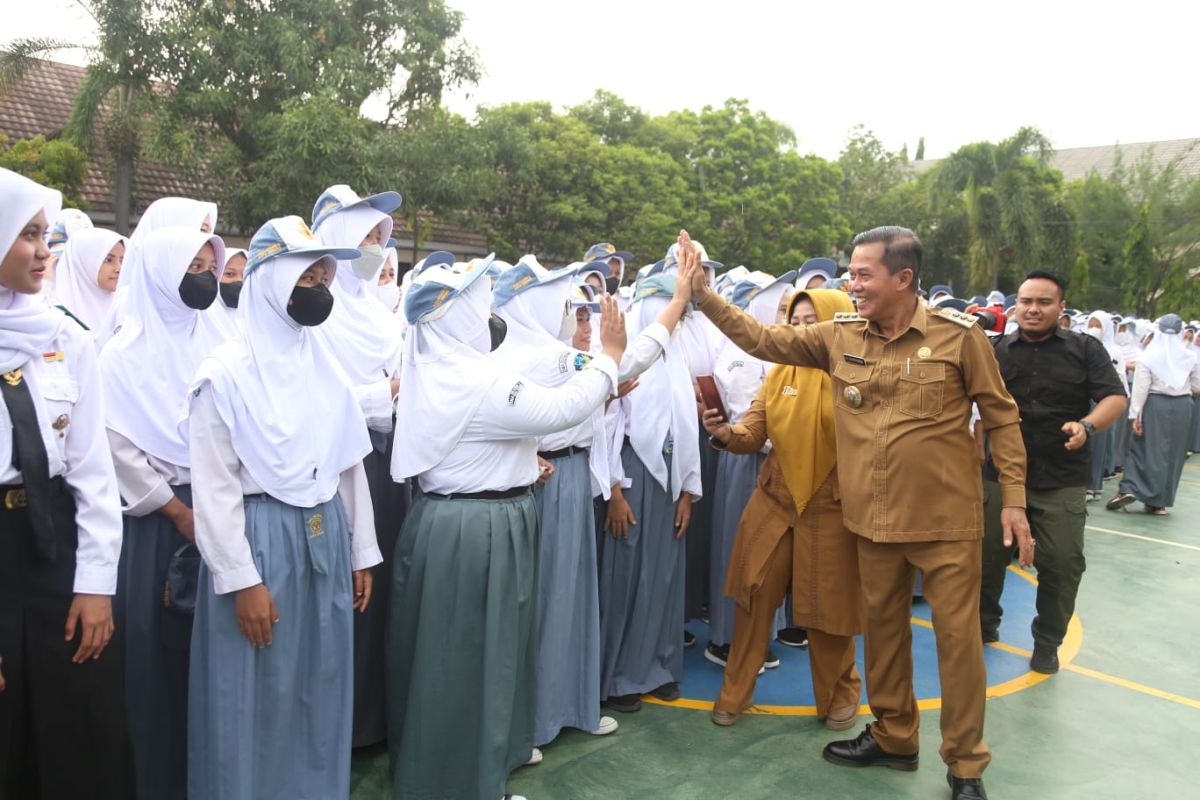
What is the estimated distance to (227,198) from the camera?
46.0 ft

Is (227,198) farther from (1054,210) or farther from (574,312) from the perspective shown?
(1054,210)

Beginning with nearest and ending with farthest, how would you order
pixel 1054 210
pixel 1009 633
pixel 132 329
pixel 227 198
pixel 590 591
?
pixel 132 329 < pixel 590 591 < pixel 1009 633 < pixel 227 198 < pixel 1054 210

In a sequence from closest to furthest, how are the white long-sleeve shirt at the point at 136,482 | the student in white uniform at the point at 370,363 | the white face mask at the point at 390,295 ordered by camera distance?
the white long-sleeve shirt at the point at 136,482, the student in white uniform at the point at 370,363, the white face mask at the point at 390,295

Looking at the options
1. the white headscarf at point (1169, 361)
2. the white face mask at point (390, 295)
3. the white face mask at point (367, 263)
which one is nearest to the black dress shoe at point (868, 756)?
the white face mask at point (367, 263)

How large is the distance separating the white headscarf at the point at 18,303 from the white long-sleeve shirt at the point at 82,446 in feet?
0.21

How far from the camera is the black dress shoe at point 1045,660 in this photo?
16.2 ft

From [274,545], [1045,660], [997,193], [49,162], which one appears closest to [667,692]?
[1045,660]

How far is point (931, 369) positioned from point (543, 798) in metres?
2.23

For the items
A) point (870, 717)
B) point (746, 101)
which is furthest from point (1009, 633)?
point (746, 101)

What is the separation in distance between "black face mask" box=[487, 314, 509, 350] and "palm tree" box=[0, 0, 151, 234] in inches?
469

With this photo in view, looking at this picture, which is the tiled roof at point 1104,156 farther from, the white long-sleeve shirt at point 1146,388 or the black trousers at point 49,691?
the black trousers at point 49,691

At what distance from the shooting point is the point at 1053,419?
475 centimetres

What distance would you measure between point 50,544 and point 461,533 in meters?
1.22

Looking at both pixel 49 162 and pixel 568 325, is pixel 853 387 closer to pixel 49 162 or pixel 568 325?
pixel 568 325
